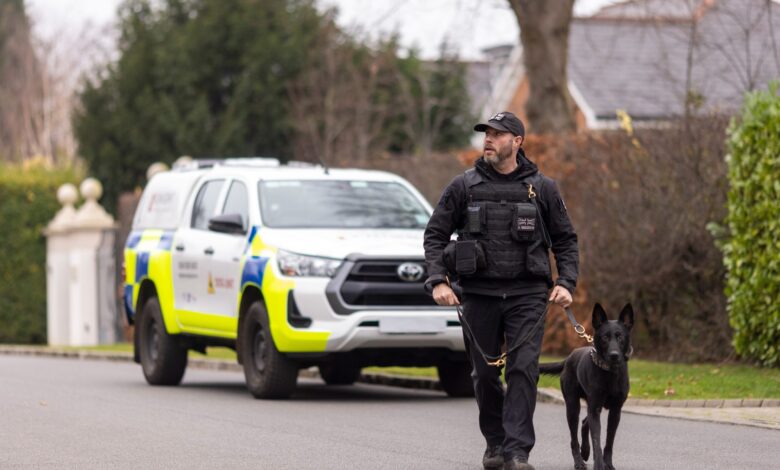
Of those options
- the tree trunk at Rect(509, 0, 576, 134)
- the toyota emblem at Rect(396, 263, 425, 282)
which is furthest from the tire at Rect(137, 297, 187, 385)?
the tree trunk at Rect(509, 0, 576, 134)

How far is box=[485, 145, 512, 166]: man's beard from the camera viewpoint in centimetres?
945

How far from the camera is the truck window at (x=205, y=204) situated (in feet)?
54.9

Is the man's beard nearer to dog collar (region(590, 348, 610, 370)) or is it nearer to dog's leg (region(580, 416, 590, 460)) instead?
dog collar (region(590, 348, 610, 370))

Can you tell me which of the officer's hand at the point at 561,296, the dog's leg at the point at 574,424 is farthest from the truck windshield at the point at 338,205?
the officer's hand at the point at 561,296

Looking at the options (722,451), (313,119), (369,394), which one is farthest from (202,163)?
(313,119)

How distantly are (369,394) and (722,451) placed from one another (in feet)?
20.0

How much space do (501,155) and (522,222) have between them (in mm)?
379

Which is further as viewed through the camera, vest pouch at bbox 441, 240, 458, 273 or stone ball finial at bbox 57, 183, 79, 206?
stone ball finial at bbox 57, 183, 79, 206

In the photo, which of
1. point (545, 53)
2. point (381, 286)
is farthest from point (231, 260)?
point (545, 53)

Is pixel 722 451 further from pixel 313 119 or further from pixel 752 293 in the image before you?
pixel 313 119

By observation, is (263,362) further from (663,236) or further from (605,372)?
(605,372)

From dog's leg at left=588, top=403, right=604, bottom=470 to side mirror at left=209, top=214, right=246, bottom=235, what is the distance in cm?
649

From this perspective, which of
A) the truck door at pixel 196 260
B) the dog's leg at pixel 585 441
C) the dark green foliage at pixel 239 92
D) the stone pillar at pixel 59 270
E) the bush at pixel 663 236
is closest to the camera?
the dog's leg at pixel 585 441

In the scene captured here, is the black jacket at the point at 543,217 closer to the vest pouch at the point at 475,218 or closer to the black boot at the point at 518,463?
the vest pouch at the point at 475,218
